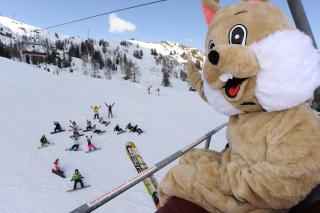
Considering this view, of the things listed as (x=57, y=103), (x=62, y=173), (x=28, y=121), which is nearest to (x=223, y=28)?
(x=62, y=173)

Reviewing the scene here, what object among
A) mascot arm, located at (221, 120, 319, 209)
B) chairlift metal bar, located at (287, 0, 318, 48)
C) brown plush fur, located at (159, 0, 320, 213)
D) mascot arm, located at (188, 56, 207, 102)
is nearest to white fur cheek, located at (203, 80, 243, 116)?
brown plush fur, located at (159, 0, 320, 213)

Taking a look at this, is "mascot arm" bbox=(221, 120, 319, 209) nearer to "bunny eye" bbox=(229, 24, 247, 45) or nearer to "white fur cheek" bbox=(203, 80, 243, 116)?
"white fur cheek" bbox=(203, 80, 243, 116)

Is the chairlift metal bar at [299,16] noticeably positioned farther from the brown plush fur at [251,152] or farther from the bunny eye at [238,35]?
the bunny eye at [238,35]

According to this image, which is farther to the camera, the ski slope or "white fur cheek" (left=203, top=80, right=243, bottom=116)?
the ski slope

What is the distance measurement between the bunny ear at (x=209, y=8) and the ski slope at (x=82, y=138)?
7389mm

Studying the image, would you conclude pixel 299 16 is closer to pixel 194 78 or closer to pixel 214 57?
pixel 194 78

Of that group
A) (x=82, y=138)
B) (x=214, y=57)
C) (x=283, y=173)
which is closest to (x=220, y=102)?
(x=214, y=57)

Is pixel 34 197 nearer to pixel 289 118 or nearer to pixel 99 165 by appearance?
pixel 99 165

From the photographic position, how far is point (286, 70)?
161 centimetres

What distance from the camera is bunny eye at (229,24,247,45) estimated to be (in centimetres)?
174

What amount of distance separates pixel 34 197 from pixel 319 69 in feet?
30.6

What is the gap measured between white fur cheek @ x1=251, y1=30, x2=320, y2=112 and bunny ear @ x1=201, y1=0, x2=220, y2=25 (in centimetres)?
52

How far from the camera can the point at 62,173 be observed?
10.7 meters

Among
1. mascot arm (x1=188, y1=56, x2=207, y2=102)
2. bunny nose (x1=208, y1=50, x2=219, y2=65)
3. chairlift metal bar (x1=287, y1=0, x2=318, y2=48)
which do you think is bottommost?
mascot arm (x1=188, y1=56, x2=207, y2=102)
